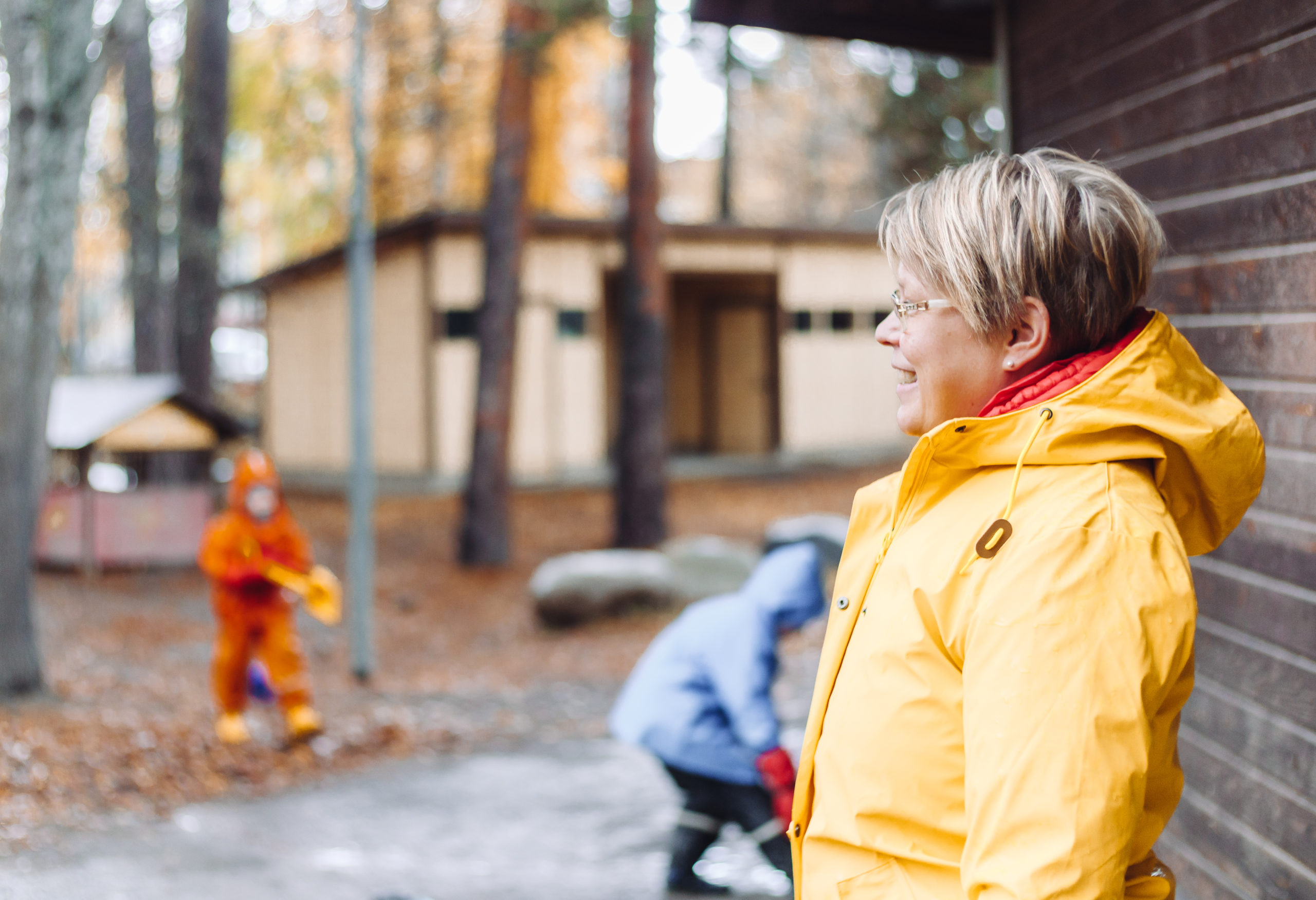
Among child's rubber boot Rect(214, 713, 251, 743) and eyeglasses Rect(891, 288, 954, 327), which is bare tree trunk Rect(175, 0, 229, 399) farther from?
eyeglasses Rect(891, 288, 954, 327)

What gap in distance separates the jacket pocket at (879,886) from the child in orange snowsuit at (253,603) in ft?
20.7

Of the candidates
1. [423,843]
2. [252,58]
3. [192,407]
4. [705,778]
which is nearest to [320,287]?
[252,58]

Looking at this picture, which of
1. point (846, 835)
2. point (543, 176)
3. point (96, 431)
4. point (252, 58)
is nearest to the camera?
point (846, 835)

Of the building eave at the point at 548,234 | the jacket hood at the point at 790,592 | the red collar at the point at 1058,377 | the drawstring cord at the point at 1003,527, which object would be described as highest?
the building eave at the point at 548,234

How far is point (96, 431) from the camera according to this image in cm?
1357

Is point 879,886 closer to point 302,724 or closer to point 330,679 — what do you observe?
point 302,724

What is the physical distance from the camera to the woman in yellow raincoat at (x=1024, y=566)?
50.5 inches

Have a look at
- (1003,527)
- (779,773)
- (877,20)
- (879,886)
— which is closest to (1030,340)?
(1003,527)

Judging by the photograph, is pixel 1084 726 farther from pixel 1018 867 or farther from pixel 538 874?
pixel 538 874

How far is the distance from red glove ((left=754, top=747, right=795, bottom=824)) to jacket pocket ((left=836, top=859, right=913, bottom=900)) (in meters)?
2.52

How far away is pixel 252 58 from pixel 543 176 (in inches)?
239

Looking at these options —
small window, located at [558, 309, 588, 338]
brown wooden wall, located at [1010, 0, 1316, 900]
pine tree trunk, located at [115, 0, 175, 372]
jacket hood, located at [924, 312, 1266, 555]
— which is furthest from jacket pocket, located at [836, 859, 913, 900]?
small window, located at [558, 309, 588, 338]

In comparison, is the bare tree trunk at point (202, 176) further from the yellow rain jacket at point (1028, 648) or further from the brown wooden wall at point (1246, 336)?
the yellow rain jacket at point (1028, 648)

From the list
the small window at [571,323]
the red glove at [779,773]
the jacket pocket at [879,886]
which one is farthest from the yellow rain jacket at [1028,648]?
the small window at [571,323]
